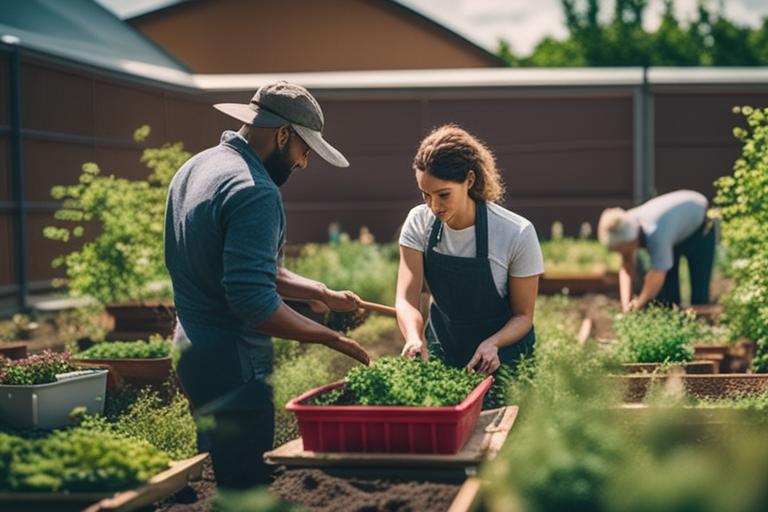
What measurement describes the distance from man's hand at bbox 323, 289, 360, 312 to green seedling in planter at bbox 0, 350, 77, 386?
1224mm

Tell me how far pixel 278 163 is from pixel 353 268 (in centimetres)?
715

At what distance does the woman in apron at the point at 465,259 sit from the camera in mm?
4094

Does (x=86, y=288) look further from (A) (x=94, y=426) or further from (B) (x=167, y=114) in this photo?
(B) (x=167, y=114)

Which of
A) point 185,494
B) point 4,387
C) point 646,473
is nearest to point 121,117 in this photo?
point 4,387

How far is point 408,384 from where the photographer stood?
3.33m

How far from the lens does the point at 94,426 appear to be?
3.97 m

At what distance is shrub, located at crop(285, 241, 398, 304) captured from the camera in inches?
382

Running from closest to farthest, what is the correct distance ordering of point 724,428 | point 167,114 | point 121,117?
1. point 724,428
2. point 121,117
3. point 167,114

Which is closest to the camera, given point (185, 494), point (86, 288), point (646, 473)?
point (646, 473)

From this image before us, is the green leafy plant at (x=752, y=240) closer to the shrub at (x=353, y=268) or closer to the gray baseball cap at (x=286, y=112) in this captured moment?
the gray baseball cap at (x=286, y=112)

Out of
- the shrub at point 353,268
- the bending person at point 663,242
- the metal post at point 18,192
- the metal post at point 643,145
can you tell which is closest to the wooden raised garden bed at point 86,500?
the bending person at point 663,242

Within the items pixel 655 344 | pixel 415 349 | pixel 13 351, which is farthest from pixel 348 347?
pixel 13 351

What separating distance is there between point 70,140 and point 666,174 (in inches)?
305

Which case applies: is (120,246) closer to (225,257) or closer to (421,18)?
(225,257)
